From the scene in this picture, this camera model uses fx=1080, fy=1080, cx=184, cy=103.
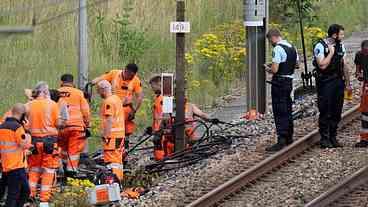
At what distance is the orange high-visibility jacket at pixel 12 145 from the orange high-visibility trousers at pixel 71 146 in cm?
215

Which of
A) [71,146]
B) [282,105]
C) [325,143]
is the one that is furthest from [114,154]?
[325,143]

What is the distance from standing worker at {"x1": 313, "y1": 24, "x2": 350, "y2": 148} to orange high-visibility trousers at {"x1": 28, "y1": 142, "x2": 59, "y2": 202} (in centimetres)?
388

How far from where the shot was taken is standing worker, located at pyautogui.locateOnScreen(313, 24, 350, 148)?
15477 mm

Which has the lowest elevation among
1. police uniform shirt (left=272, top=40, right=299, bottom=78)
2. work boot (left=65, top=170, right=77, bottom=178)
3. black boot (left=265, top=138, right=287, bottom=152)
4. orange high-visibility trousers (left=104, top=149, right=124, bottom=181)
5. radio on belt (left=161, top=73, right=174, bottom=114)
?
work boot (left=65, top=170, right=77, bottom=178)

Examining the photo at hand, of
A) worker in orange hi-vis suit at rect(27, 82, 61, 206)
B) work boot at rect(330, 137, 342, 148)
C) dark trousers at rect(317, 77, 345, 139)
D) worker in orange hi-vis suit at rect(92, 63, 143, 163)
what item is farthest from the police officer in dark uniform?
worker in orange hi-vis suit at rect(27, 82, 61, 206)

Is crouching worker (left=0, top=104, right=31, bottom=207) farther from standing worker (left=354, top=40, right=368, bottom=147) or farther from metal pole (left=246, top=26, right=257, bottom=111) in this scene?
metal pole (left=246, top=26, right=257, bottom=111)

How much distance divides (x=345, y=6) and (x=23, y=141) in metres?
21.8

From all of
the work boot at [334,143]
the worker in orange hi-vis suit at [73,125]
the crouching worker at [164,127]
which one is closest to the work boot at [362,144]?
the work boot at [334,143]

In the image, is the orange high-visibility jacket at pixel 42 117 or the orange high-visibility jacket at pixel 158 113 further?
the orange high-visibility jacket at pixel 158 113

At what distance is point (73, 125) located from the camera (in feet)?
53.3

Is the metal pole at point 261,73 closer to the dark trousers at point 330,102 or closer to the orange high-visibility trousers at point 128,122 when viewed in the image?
the orange high-visibility trousers at point 128,122

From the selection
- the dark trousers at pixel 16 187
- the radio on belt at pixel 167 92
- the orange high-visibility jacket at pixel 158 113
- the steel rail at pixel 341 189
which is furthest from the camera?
the orange high-visibility jacket at pixel 158 113

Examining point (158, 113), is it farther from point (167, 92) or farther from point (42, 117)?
point (42, 117)

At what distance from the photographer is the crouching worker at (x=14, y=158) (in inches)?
544
